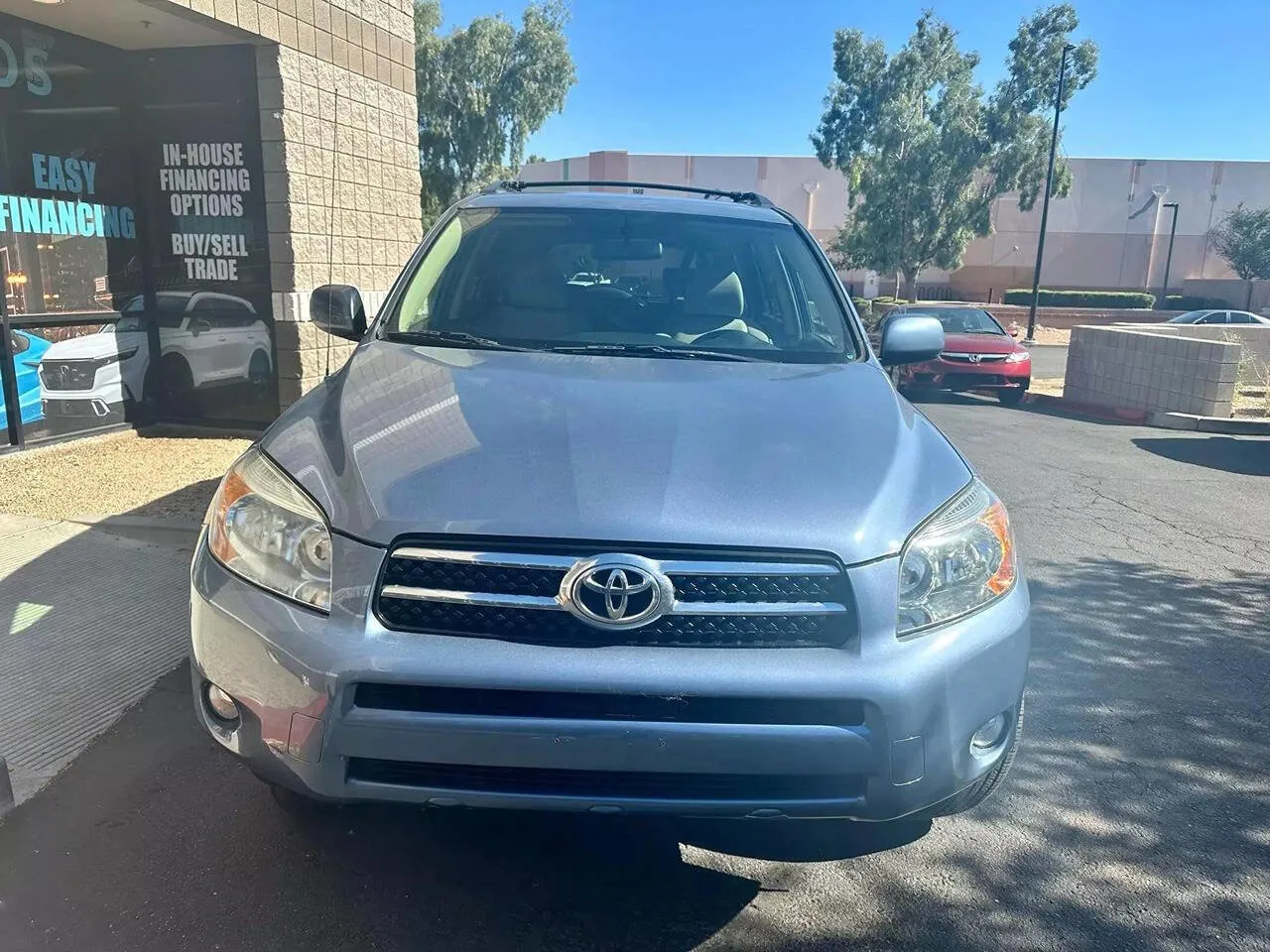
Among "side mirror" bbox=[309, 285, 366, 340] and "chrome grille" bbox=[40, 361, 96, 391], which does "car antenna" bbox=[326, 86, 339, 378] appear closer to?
"chrome grille" bbox=[40, 361, 96, 391]

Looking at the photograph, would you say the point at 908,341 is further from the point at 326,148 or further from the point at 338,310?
the point at 326,148

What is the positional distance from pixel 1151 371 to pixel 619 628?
1280cm

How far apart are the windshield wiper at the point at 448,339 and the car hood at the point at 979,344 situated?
11.6m

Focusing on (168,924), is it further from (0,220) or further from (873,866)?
(0,220)

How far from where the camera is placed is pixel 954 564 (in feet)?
7.36

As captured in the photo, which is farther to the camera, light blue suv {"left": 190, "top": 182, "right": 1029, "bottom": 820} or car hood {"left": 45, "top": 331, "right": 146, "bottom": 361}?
car hood {"left": 45, "top": 331, "right": 146, "bottom": 361}

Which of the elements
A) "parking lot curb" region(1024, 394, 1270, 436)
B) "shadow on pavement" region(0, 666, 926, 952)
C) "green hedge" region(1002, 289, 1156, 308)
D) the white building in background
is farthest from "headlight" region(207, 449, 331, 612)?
the white building in background

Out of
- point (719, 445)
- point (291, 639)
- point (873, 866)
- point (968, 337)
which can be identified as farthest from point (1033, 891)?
point (968, 337)

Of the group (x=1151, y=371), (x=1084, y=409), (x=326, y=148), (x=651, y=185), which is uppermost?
(x=326, y=148)

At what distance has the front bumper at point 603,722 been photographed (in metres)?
1.99

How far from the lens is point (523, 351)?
10.3 ft

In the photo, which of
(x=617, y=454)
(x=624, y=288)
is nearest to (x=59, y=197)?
(x=624, y=288)

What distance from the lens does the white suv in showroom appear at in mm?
7590

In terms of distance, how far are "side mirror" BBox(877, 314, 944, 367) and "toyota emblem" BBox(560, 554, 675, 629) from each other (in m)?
2.14
